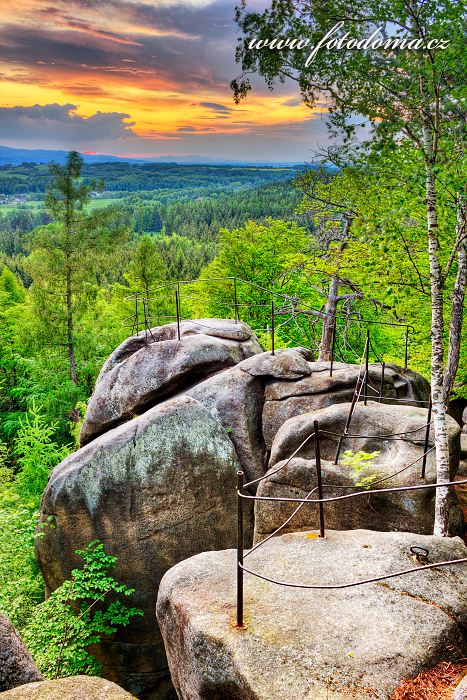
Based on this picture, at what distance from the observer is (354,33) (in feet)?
29.4

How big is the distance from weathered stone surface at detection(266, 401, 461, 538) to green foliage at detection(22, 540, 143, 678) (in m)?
3.67

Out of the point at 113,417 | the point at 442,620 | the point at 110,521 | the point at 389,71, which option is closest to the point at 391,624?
the point at 442,620

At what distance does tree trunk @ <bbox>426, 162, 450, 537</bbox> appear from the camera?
7.62 m

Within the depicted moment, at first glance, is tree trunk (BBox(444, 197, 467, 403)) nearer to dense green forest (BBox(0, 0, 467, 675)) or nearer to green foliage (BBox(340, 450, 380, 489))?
dense green forest (BBox(0, 0, 467, 675))

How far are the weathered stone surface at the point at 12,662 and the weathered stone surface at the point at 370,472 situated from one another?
430 cm

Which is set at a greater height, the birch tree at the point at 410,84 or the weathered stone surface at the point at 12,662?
the birch tree at the point at 410,84

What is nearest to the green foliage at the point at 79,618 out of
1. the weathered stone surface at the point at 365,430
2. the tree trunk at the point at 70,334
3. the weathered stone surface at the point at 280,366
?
the weathered stone surface at the point at 365,430

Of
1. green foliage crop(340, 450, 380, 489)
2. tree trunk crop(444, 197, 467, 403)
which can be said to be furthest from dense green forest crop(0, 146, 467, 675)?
green foliage crop(340, 450, 380, 489)

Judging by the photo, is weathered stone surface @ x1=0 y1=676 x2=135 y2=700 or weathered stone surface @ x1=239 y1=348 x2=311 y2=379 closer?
weathered stone surface @ x1=0 y1=676 x2=135 y2=700

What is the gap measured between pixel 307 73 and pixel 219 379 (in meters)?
7.59

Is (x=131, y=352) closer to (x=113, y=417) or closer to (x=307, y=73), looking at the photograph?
(x=113, y=417)

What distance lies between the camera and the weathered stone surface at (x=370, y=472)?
26.6 ft

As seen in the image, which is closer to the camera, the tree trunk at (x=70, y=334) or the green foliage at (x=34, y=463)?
the green foliage at (x=34, y=463)
